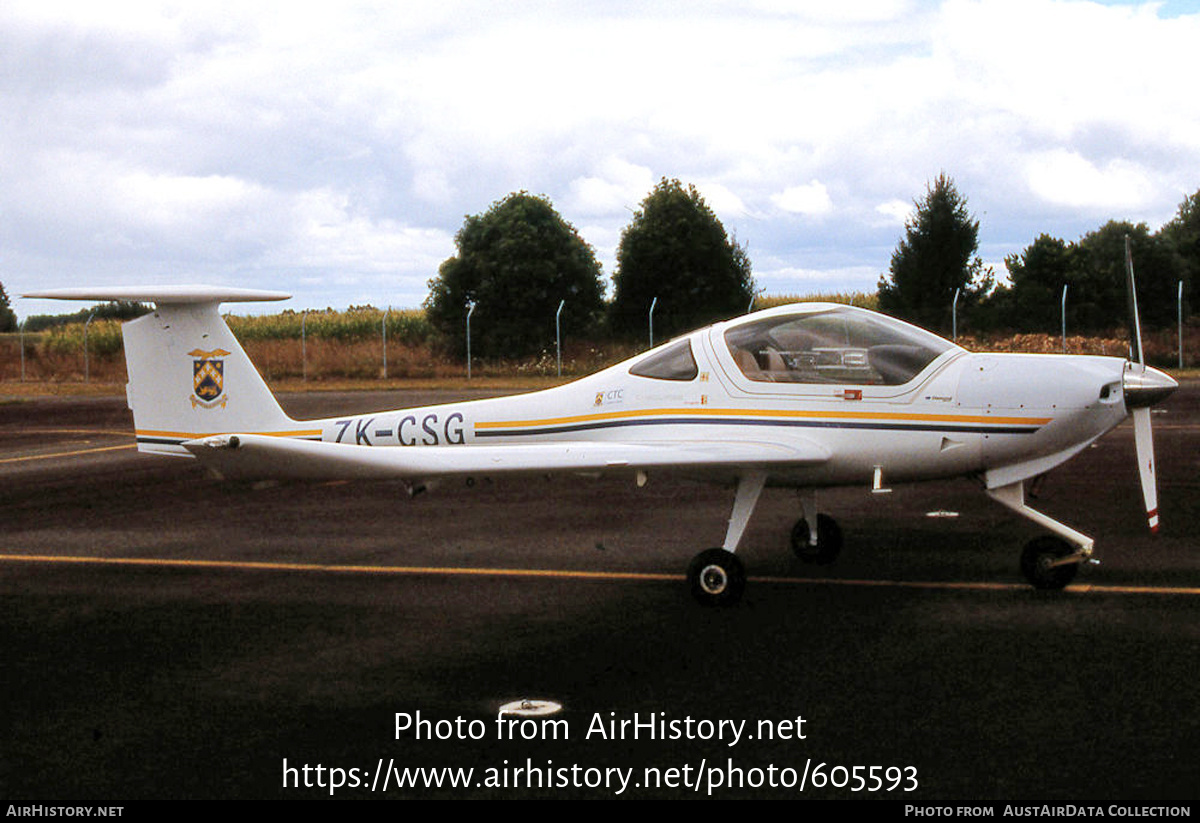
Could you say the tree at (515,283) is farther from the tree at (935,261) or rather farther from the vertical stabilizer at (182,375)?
the vertical stabilizer at (182,375)

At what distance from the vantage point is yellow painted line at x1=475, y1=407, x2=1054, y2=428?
28.1 ft

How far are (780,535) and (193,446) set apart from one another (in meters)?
5.81

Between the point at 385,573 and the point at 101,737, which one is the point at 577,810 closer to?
the point at 101,737

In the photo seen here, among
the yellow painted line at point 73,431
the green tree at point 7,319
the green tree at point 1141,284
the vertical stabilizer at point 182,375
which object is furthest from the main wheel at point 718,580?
the green tree at point 7,319

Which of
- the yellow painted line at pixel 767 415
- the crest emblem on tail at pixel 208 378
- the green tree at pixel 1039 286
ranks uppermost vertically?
the green tree at pixel 1039 286

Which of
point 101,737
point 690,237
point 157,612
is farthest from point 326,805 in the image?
point 690,237

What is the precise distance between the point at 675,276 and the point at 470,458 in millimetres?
35156

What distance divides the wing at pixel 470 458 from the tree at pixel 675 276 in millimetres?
33447

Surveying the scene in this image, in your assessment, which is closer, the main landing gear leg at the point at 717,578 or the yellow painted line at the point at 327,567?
the main landing gear leg at the point at 717,578

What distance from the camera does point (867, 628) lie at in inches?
311

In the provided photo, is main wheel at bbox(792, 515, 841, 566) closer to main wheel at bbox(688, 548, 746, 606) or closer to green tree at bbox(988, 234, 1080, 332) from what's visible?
main wheel at bbox(688, 548, 746, 606)

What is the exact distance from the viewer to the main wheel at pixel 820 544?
10148mm

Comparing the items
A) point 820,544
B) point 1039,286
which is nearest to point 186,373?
point 820,544

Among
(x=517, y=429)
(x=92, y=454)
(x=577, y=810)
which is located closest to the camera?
(x=577, y=810)
